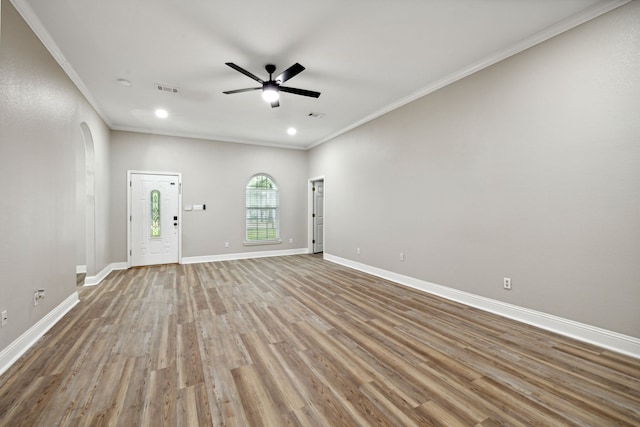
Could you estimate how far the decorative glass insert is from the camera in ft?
19.9

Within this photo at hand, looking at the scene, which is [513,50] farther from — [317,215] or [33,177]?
[317,215]

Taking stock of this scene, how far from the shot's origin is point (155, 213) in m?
6.10

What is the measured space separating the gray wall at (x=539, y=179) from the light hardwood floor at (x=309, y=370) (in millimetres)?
544

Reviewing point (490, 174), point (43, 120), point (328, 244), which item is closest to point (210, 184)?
point (328, 244)

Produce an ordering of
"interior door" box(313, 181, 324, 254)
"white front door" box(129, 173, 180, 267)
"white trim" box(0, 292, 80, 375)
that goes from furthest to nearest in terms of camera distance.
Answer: "interior door" box(313, 181, 324, 254), "white front door" box(129, 173, 180, 267), "white trim" box(0, 292, 80, 375)

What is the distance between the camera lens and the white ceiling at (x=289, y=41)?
245cm

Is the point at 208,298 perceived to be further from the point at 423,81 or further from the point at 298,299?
the point at 423,81

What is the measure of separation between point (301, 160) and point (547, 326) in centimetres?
626

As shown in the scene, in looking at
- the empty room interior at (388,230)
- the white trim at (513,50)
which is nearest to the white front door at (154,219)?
the empty room interior at (388,230)

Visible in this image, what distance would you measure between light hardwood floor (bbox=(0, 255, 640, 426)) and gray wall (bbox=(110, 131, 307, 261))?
2920 millimetres

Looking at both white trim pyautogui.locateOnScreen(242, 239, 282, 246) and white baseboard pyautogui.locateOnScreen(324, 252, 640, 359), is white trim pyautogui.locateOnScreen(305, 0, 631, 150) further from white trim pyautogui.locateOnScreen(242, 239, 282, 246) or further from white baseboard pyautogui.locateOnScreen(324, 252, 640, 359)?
white trim pyautogui.locateOnScreen(242, 239, 282, 246)

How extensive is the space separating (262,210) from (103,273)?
3.51 m

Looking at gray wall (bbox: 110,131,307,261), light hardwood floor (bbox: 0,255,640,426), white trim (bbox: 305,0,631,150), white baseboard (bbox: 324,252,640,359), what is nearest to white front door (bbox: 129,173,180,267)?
gray wall (bbox: 110,131,307,261)

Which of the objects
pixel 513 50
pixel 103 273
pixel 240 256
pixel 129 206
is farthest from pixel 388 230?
pixel 129 206
